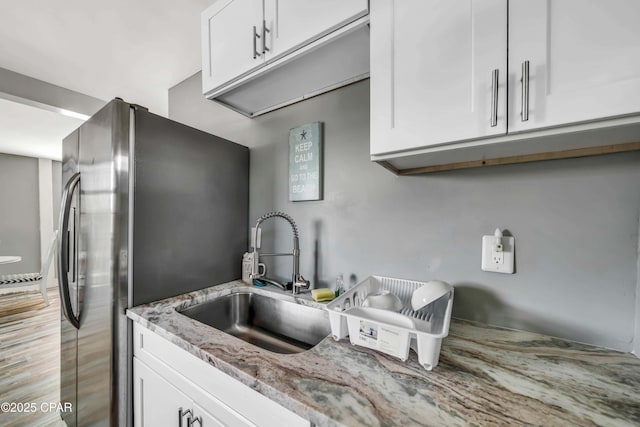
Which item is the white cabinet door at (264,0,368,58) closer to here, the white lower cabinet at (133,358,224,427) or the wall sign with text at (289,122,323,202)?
the wall sign with text at (289,122,323,202)

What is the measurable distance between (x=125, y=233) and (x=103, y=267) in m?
0.21

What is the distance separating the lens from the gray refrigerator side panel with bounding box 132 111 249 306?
113cm

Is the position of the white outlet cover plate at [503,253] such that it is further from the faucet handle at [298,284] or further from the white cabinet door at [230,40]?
the white cabinet door at [230,40]

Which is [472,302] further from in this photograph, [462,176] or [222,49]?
[222,49]

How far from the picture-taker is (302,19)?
3.13 feet

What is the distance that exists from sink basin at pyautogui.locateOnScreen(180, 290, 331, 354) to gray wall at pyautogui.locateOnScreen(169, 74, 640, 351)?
230 mm

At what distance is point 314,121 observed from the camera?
4.53 ft

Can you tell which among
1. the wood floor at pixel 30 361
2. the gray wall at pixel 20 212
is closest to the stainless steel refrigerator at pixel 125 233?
the wood floor at pixel 30 361

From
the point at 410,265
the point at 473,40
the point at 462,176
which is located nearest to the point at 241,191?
the point at 410,265

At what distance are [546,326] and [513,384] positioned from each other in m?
0.41

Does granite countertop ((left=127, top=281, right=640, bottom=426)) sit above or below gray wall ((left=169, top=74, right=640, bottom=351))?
below

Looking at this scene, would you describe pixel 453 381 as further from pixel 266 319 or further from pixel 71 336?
pixel 71 336

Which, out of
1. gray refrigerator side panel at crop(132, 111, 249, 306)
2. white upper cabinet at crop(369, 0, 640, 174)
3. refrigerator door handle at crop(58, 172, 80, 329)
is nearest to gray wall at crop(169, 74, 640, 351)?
white upper cabinet at crop(369, 0, 640, 174)

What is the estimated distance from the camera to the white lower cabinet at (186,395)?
65 centimetres
